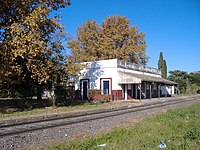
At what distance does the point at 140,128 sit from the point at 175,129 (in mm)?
1386

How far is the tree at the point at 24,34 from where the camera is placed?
17438mm

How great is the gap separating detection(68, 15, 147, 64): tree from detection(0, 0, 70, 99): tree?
31.2 m

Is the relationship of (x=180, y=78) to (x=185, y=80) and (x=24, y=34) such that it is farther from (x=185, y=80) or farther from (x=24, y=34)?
(x=24, y=34)

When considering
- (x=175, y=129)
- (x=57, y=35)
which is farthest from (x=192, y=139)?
(x=57, y=35)

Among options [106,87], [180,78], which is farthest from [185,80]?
[106,87]

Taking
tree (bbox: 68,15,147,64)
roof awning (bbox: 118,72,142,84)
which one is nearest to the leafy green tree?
tree (bbox: 68,15,147,64)

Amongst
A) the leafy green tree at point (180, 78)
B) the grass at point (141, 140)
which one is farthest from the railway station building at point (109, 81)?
the leafy green tree at point (180, 78)

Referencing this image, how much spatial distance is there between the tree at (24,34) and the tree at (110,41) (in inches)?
1227

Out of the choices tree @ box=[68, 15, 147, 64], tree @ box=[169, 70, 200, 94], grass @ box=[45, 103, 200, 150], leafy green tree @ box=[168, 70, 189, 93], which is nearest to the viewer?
grass @ box=[45, 103, 200, 150]

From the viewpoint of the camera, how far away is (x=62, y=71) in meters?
23.9

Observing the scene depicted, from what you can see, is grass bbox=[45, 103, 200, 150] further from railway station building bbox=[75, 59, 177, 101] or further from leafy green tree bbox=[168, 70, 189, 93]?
leafy green tree bbox=[168, 70, 189, 93]

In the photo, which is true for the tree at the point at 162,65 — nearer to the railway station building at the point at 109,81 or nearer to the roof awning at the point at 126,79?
the railway station building at the point at 109,81

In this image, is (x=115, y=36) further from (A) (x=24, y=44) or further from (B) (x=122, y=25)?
(A) (x=24, y=44)

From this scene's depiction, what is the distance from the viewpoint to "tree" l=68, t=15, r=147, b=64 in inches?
2044
